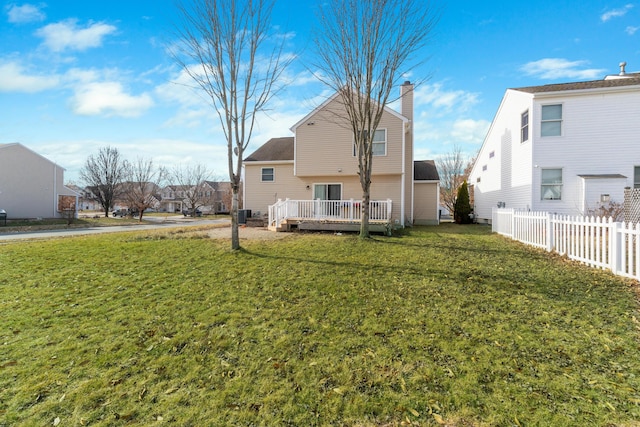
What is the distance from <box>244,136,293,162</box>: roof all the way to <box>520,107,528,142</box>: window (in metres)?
12.9

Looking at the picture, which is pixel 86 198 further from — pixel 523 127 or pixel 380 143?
→ pixel 523 127

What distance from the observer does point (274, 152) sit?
19453mm

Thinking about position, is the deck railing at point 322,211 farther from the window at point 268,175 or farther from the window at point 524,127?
the window at point 524,127

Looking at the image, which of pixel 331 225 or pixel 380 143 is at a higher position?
pixel 380 143

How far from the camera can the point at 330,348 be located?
3.32 metres

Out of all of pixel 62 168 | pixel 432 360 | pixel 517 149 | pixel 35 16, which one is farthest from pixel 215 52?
pixel 62 168

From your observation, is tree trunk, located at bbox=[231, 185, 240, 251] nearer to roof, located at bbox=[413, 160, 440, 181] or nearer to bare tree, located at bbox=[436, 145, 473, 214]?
roof, located at bbox=[413, 160, 440, 181]

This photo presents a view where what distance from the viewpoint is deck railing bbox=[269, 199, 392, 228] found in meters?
13.6

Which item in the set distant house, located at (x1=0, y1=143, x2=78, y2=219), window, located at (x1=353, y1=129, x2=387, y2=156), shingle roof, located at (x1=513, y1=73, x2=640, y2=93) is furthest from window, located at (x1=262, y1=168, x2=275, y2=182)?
distant house, located at (x1=0, y1=143, x2=78, y2=219)

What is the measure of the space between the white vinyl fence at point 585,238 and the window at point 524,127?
622cm

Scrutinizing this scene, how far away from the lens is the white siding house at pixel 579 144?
13.0 meters

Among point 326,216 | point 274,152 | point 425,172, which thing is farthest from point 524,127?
point 274,152

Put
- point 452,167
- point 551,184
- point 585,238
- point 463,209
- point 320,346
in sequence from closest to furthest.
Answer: point 320,346
point 585,238
point 551,184
point 463,209
point 452,167

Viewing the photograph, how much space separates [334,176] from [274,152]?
5.24 m
